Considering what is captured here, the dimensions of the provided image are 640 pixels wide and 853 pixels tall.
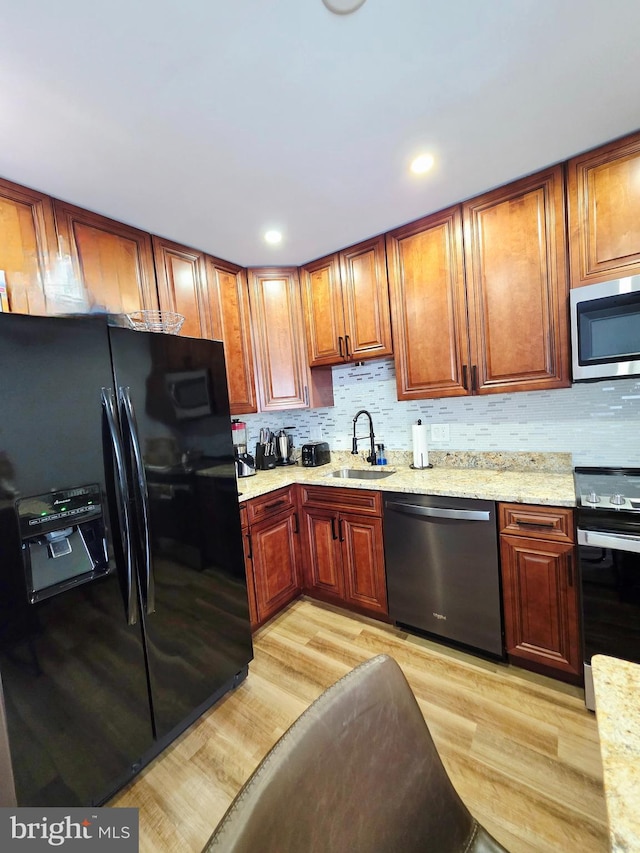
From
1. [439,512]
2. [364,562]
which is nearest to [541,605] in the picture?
[439,512]

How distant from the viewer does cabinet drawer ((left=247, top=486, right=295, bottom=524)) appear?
2.10 meters

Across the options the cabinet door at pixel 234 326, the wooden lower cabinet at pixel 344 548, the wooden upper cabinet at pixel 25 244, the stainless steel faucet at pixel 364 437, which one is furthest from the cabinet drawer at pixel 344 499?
the wooden upper cabinet at pixel 25 244

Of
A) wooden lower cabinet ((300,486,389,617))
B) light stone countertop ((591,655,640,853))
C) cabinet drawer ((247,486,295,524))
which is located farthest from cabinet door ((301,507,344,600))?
light stone countertop ((591,655,640,853))

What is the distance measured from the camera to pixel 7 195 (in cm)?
147

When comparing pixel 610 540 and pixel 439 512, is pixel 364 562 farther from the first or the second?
pixel 610 540

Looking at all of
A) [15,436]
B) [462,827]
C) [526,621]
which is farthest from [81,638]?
[526,621]

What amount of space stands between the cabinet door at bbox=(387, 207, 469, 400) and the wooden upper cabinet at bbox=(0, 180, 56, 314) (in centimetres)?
180

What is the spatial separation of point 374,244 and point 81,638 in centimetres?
246

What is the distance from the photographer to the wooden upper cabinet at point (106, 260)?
1659 millimetres

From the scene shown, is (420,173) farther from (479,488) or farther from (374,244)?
(479,488)

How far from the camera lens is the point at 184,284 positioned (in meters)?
2.17

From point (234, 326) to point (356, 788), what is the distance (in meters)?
2.39

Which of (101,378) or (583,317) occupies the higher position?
(583,317)

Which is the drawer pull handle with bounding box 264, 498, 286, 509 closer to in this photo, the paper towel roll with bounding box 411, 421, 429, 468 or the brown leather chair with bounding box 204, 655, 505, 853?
the paper towel roll with bounding box 411, 421, 429, 468
